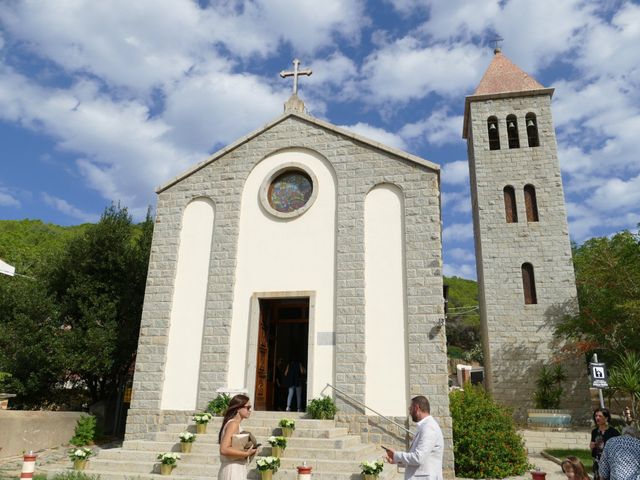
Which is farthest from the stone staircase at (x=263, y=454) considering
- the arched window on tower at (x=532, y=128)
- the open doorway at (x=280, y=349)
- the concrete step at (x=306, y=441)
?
the arched window on tower at (x=532, y=128)

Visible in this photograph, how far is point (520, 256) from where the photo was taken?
2119cm

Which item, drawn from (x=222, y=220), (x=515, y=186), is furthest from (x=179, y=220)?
(x=515, y=186)

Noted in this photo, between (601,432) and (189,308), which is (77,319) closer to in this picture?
(189,308)

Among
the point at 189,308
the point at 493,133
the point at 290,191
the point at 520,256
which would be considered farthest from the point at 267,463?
the point at 493,133

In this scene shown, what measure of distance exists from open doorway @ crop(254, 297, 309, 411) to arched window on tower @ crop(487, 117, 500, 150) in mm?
15434

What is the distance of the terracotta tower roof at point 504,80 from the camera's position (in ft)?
80.0

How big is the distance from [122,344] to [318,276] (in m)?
7.22

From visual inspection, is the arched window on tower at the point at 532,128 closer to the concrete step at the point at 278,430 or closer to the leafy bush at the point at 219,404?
the concrete step at the point at 278,430

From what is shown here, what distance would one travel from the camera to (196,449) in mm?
9508

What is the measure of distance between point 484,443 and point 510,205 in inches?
565

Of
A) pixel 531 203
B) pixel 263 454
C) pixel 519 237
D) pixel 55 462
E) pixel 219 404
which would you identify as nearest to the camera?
pixel 263 454

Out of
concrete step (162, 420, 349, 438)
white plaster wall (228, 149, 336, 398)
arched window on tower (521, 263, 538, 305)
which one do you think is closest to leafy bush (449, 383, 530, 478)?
concrete step (162, 420, 349, 438)

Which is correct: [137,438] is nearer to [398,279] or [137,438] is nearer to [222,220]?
[222,220]

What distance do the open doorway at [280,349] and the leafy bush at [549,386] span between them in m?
10.7
